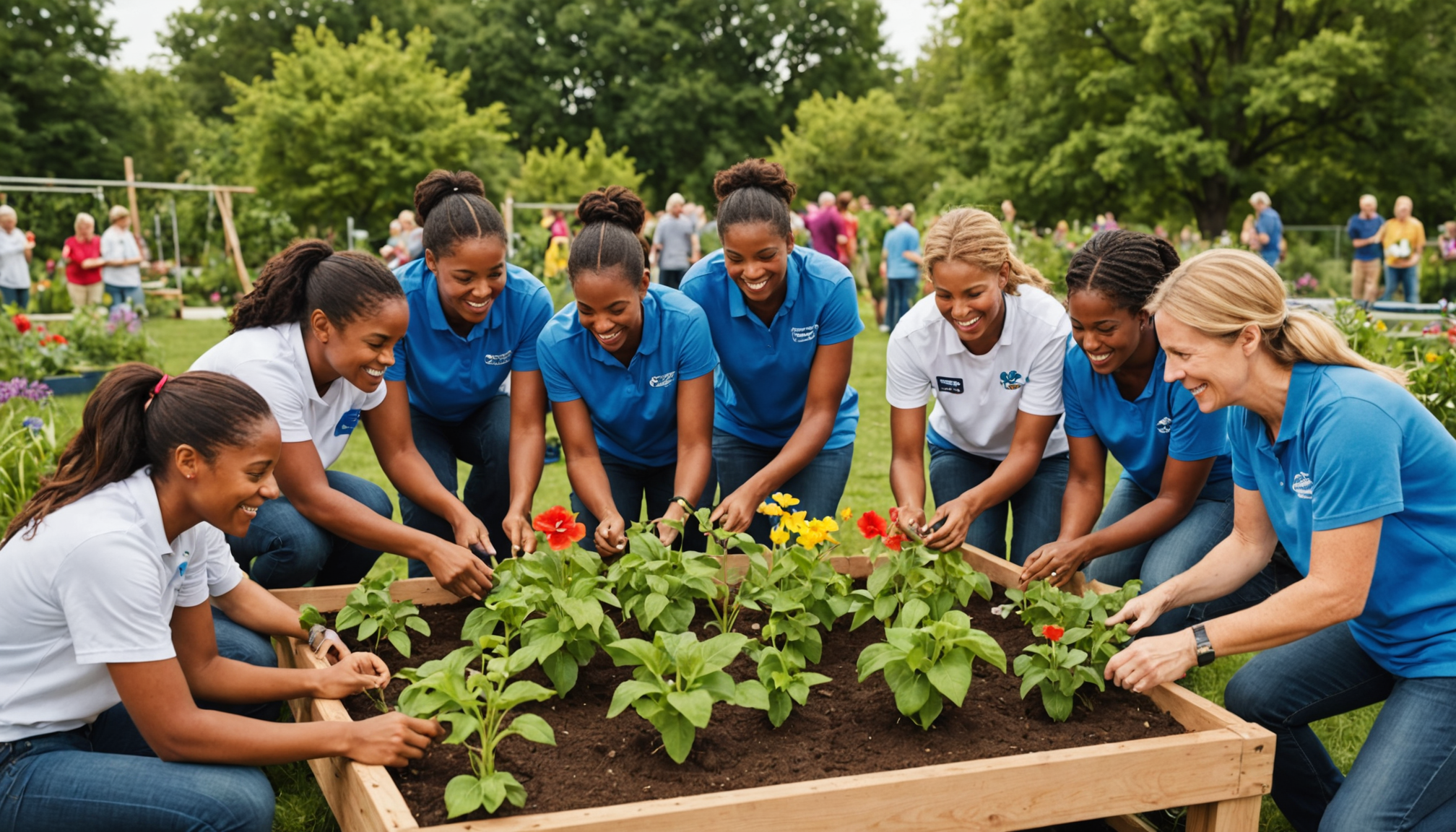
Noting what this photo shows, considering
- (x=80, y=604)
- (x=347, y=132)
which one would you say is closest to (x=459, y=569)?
(x=80, y=604)

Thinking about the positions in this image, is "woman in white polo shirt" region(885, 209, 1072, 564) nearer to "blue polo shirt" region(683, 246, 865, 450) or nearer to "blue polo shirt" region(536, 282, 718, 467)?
"blue polo shirt" region(683, 246, 865, 450)

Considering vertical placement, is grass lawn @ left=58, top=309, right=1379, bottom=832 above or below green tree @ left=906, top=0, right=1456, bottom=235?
below

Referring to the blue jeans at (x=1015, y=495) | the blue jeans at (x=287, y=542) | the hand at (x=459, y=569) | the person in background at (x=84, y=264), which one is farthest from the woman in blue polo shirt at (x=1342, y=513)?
the person in background at (x=84, y=264)

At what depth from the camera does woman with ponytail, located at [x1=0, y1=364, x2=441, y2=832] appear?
7.01 feet

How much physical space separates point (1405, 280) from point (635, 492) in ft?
47.2

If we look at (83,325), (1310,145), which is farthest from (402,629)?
(1310,145)

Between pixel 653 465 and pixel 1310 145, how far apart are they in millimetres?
27136

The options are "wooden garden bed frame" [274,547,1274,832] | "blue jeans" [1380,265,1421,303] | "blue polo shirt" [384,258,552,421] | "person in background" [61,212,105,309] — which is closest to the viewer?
"wooden garden bed frame" [274,547,1274,832]

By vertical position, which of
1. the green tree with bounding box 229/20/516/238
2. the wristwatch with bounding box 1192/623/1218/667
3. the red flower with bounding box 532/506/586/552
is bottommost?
the wristwatch with bounding box 1192/623/1218/667

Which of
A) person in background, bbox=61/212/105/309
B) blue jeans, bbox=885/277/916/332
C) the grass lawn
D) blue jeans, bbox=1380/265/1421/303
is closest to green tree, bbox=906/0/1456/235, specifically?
blue jeans, bbox=1380/265/1421/303

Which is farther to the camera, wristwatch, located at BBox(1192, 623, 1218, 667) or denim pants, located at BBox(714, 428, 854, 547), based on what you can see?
denim pants, located at BBox(714, 428, 854, 547)

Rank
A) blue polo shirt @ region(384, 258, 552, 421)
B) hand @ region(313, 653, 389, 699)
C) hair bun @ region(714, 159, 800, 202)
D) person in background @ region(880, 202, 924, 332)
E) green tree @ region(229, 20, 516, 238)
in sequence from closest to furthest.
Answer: hand @ region(313, 653, 389, 699), hair bun @ region(714, 159, 800, 202), blue polo shirt @ region(384, 258, 552, 421), person in background @ region(880, 202, 924, 332), green tree @ region(229, 20, 516, 238)

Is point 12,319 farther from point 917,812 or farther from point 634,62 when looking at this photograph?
point 634,62

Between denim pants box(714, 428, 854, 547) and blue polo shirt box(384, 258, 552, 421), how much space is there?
0.86 m
